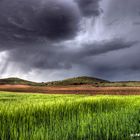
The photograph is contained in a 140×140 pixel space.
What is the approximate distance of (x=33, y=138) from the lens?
5.16 meters

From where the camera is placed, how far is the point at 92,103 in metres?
9.54

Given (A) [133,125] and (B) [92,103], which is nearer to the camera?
(A) [133,125]

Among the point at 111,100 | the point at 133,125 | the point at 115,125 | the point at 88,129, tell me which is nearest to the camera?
the point at 88,129

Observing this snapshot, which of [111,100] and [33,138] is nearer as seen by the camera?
[33,138]

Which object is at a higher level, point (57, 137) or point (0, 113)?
point (0, 113)

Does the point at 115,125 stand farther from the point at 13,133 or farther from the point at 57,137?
the point at 13,133

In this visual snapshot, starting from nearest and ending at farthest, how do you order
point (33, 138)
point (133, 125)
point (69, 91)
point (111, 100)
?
point (33, 138) → point (133, 125) → point (111, 100) → point (69, 91)

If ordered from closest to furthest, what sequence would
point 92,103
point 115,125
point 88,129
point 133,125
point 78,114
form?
1. point 88,129
2. point 115,125
3. point 133,125
4. point 78,114
5. point 92,103

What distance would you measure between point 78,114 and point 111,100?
3.28 m

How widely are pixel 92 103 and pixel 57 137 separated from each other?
419 centimetres

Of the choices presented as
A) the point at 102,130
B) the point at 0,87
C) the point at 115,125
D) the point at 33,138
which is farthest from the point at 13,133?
the point at 0,87

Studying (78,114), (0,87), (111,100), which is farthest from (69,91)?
(78,114)

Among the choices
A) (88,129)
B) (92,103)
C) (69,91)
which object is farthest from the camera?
(69,91)

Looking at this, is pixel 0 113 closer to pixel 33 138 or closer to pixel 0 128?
pixel 0 128
